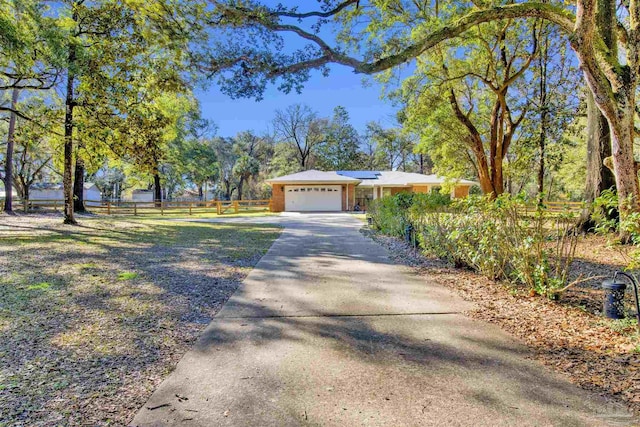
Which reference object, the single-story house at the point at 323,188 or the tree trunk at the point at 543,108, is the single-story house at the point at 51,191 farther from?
the tree trunk at the point at 543,108

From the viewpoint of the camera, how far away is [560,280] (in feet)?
12.5

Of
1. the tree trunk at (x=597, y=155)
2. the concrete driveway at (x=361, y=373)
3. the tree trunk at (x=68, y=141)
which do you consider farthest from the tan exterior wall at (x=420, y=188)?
the concrete driveway at (x=361, y=373)

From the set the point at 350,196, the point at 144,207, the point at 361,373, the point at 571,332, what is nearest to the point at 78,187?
the point at 144,207

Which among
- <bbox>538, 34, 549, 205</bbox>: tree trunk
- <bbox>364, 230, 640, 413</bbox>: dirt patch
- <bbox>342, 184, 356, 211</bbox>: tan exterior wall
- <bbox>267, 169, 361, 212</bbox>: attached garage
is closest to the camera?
<bbox>364, 230, 640, 413</bbox>: dirt patch

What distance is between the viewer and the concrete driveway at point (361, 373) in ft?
6.49

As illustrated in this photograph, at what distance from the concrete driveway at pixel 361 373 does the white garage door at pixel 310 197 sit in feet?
70.1

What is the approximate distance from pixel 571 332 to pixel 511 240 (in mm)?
1307

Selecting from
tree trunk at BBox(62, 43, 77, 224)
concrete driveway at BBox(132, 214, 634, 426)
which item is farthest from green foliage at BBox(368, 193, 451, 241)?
tree trunk at BBox(62, 43, 77, 224)

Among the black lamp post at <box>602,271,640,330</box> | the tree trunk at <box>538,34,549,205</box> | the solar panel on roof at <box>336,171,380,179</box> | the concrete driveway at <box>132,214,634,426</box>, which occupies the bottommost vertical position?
the concrete driveway at <box>132,214,634,426</box>

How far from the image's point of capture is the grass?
214 centimetres

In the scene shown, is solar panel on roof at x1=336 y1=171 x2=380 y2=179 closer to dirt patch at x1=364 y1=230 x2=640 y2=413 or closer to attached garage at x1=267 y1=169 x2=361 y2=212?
attached garage at x1=267 y1=169 x2=361 y2=212

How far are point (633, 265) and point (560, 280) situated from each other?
44.1 inches

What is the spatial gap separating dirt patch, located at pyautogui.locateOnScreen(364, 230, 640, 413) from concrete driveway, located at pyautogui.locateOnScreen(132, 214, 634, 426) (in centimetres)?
18

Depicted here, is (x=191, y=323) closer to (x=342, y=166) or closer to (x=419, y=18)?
(x=419, y=18)
